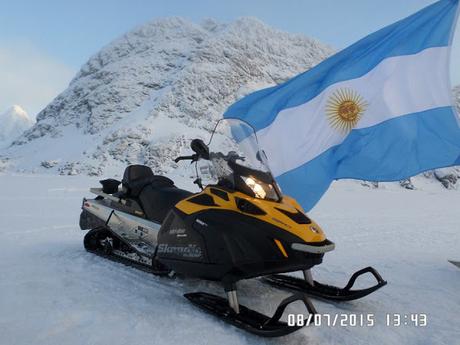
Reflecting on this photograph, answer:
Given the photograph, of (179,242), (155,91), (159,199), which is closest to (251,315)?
(179,242)

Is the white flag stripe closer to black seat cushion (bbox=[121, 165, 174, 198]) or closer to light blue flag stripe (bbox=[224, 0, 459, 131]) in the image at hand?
light blue flag stripe (bbox=[224, 0, 459, 131])

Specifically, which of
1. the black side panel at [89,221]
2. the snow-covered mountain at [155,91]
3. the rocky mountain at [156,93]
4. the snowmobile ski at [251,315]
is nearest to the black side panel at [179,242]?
the snowmobile ski at [251,315]

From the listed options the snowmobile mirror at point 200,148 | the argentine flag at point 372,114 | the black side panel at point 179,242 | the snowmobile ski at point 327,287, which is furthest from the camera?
the argentine flag at point 372,114

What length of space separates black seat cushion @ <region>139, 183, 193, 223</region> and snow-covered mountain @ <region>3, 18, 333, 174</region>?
45.2m

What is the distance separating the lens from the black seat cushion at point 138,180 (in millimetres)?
4773

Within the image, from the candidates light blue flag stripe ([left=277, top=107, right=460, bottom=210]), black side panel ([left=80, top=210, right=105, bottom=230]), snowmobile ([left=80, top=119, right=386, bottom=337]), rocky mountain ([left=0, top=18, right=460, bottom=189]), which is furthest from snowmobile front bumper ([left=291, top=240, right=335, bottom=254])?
rocky mountain ([left=0, top=18, right=460, bottom=189])

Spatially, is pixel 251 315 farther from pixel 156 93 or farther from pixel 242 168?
pixel 156 93

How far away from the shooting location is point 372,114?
4.81 metres

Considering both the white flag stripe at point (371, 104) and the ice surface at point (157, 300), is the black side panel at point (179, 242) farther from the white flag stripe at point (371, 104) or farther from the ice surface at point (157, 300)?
the white flag stripe at point (371, 104)

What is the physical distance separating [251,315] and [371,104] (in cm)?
310

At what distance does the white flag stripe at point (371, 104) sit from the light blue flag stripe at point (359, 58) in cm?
9

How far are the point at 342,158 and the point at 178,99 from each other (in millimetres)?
62304

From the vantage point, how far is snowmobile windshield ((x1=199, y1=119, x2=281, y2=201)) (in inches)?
131

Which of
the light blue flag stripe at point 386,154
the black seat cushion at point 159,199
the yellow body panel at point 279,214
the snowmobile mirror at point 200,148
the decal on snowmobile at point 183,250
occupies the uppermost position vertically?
the light blue flag stripe at point 386,154
